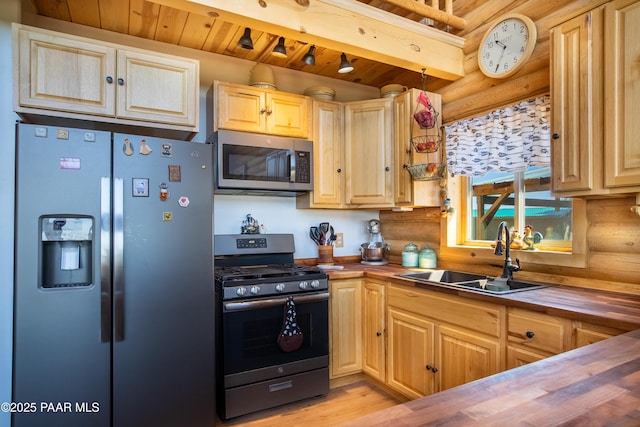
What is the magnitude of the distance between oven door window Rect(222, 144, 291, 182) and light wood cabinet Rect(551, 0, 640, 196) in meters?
1.70

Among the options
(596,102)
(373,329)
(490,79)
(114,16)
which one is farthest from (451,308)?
(114,16)

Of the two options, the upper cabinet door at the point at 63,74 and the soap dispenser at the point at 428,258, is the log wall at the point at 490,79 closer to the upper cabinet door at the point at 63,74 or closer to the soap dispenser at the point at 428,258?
the soap dispenser at the point at 428,258

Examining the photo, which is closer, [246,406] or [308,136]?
[246,406]

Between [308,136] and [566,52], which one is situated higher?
[566,52]

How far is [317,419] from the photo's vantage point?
7.47 ft

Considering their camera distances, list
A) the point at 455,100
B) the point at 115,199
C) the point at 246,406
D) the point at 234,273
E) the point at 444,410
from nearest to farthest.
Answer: the point at 444,410, the point at 115,199, the point at 246,406, the point at 234,273, the point at 455,100

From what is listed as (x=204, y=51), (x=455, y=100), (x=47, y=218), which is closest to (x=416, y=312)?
(x=455, y=100)

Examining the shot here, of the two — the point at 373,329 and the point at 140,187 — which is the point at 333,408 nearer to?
the point at 373,329

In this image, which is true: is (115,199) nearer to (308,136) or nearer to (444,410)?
(308,136)

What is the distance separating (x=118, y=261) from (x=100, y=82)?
3.39 feet

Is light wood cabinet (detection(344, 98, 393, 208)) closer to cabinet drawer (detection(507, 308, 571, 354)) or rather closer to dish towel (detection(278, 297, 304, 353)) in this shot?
dish towel (detection(278, 297, 304, 353))

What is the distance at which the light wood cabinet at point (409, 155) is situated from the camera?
9.15 ft

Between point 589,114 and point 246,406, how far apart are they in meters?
2.43

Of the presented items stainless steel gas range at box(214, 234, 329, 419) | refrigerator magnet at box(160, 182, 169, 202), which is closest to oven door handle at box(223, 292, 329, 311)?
stainless steel gas range at box(214, 234, 329, 419)
